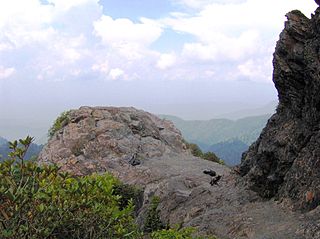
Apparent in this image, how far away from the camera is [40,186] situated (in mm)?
10211

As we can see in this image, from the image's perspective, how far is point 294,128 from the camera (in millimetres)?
27656

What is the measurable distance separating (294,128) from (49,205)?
21769 millimetres

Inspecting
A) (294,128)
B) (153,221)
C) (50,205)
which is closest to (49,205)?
(50,205)

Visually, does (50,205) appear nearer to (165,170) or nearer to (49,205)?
(49,205)

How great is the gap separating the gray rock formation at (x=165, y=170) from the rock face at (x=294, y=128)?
143cm

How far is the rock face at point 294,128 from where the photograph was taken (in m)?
23.7

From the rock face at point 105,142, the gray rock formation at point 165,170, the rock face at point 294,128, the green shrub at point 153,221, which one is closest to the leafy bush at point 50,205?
the gray rock formation at point 165,170

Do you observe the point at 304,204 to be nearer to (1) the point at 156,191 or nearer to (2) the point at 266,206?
(2) the point at 266,206

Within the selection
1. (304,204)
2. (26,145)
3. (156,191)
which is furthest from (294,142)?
(26,145)

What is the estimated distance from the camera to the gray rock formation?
23391mm

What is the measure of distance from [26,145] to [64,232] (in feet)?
8.56

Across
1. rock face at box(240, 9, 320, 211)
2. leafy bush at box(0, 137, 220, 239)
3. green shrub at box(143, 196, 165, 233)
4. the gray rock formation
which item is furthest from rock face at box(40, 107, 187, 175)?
leafy bush at box(0, 137, 220, 239)

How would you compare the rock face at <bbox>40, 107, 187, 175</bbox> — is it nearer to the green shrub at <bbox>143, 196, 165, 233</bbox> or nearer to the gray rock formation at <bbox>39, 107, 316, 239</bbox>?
the gray rock formation at <bbox>39, 107, 316, 239</bbox>

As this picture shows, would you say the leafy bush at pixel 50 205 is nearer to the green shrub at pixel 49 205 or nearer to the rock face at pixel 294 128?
the green shrub at pixel 49 205
